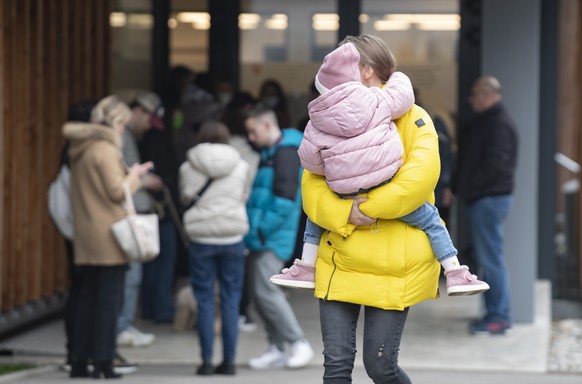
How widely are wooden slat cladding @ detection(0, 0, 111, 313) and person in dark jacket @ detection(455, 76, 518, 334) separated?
339cm

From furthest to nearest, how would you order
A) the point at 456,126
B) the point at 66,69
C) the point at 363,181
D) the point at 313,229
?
the point at 456,126 → the point at 66,69 → the point at 313,229 → the point at 363,181

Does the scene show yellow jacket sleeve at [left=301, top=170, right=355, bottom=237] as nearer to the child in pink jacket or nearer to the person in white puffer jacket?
the child in pink jacket

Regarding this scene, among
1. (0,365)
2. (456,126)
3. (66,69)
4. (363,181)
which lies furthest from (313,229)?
(456,126)

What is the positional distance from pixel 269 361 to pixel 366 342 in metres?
3.55

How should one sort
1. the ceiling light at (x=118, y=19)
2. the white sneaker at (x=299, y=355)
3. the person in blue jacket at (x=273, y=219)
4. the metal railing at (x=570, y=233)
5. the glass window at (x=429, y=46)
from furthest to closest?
the metal railing at (x=570, y=233) → the glass window at (x=429, y=46) → the ceiling light at (x=118, y=19) → the white sneaker at (x=299, y=355) → the person in blue jacket at (x=273, y=219)

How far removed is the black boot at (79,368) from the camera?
28.4ft

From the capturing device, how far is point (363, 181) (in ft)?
17.8

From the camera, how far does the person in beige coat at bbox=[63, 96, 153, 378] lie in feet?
27.4

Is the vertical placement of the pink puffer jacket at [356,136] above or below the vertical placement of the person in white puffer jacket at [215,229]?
above

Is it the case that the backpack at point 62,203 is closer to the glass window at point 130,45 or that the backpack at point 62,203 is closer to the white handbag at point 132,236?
the white handbag at point 132,236

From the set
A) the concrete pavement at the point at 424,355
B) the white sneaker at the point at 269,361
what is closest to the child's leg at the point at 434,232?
the concrete pavement at the point at 424,355

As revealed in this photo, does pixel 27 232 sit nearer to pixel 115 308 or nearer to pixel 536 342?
pixel 115 308

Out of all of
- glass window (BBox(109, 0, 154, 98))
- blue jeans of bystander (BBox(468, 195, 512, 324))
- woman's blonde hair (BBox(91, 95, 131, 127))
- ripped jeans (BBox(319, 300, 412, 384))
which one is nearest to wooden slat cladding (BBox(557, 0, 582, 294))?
glass window (BBox(109, 0, 154, 98))

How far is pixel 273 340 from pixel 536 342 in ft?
7.42
